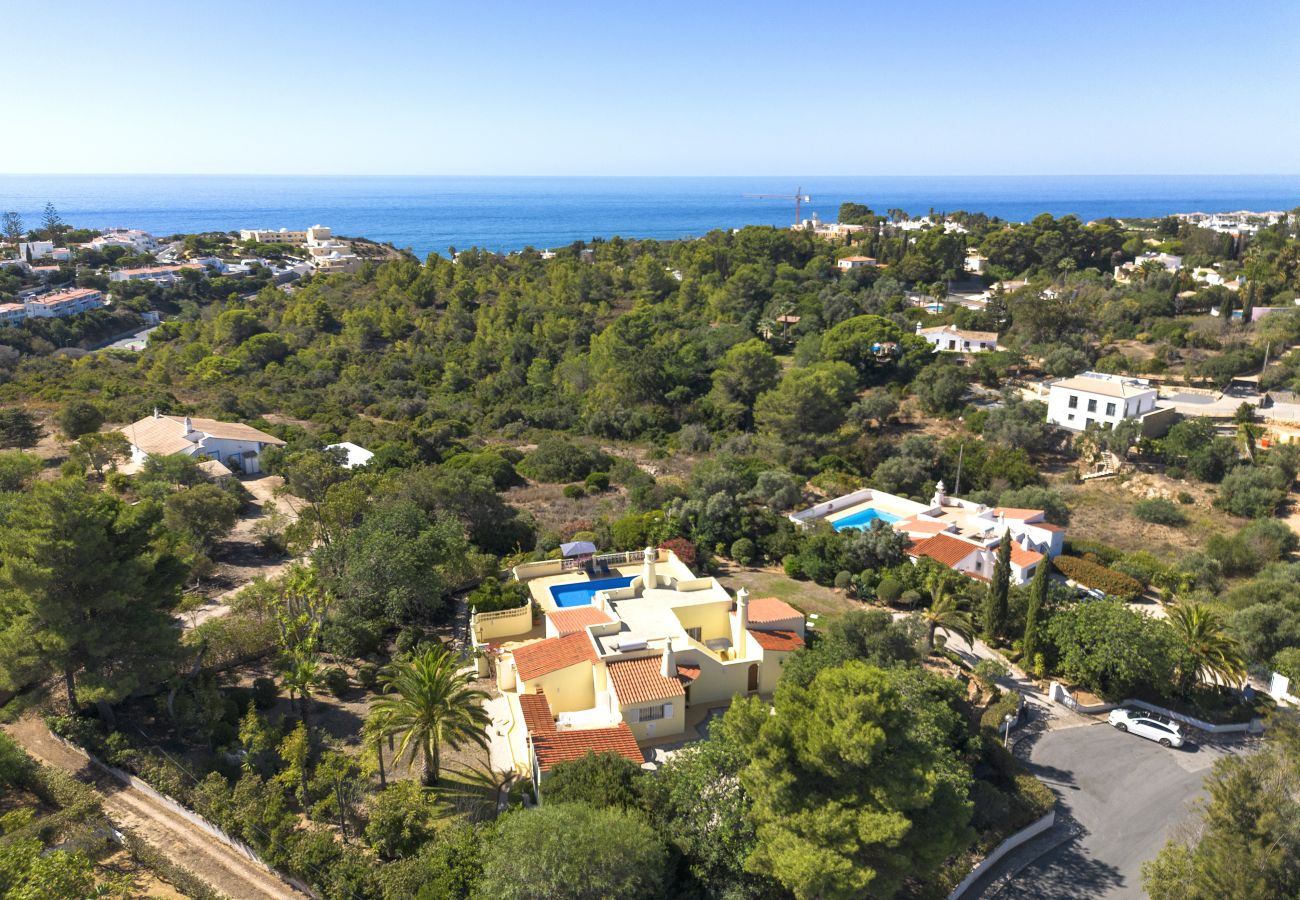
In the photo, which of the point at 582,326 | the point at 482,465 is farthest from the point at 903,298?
the point at 482,465

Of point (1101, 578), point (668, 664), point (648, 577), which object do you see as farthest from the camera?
point (1101, 578)

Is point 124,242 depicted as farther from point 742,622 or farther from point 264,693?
point 742,622

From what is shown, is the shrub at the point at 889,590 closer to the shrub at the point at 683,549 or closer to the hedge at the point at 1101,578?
the shrub at the point at 683,549

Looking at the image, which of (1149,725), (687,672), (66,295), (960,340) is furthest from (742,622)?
(66,295)

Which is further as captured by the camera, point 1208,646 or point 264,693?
point 1208,646

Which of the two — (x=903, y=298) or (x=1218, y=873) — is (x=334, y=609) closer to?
(x=1218, y=873)
